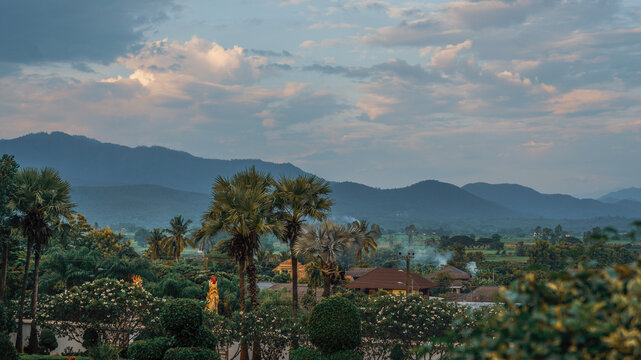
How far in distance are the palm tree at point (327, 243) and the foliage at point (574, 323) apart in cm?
2173

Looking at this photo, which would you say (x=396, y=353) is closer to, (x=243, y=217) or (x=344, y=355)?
(x=344, y=355)

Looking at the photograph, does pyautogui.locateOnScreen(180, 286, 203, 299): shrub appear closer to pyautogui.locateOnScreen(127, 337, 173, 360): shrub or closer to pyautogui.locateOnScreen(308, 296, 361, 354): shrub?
pyautogui.locateOnScreen(308, 296, 361, 354): shrub

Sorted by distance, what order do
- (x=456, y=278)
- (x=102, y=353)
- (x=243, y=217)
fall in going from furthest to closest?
1. (x=456, y=278)
2. (x=243, y=217)
3. (x=102, y=353)

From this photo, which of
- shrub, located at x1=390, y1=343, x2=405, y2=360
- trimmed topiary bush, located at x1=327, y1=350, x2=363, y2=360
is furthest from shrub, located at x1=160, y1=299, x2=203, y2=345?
shrub, located at x1=390, y1=343, x2=405, y2=360

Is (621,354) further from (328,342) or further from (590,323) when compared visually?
(328,342)

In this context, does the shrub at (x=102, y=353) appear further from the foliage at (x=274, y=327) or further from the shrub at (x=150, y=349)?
the shrub at (x=150, y=349)

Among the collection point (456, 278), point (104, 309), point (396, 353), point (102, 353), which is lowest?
point (456, 278)

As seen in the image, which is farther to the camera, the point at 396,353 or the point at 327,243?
the point at 327,243

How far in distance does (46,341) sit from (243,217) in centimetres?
1391

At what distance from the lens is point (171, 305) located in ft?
57.6

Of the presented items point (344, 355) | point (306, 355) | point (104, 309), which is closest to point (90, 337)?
point (104, 309)

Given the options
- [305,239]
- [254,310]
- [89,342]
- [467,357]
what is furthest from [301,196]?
[467,357]

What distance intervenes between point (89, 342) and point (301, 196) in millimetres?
12742

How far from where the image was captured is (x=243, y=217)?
2447 centimetres
